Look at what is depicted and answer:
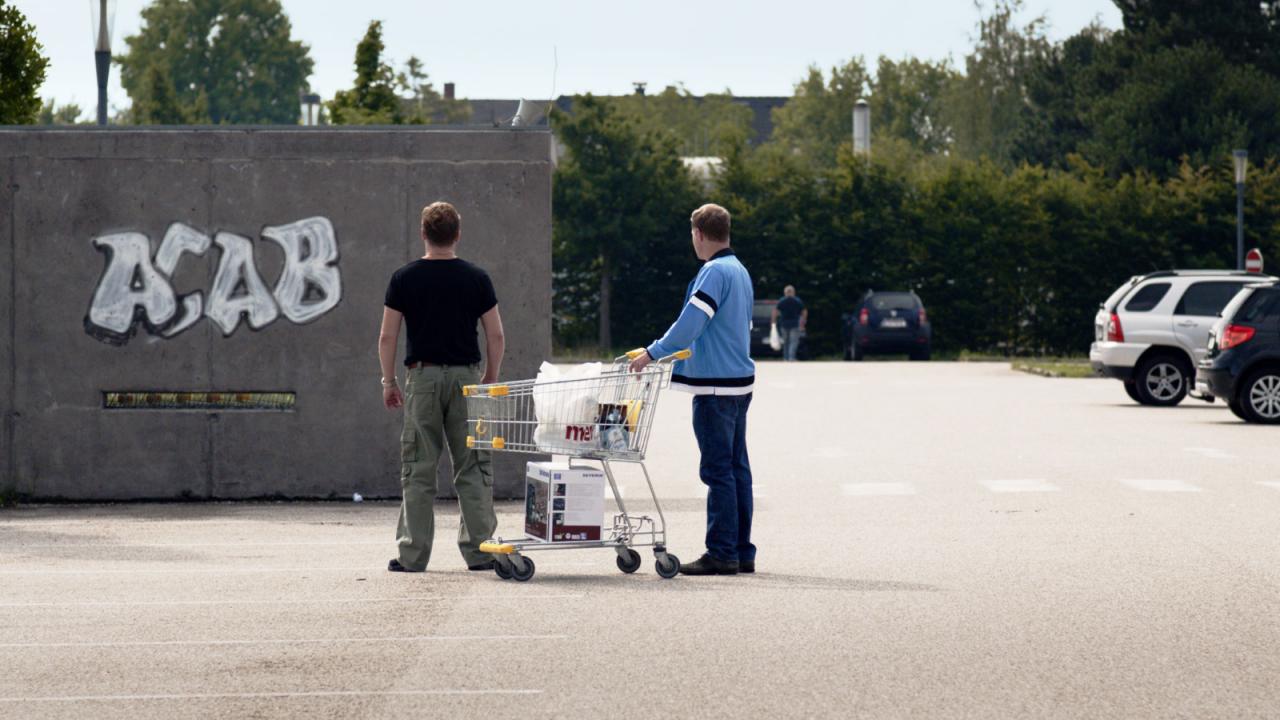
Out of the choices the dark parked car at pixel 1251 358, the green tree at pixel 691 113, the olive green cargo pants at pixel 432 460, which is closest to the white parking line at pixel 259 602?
the olive green cargo pants at pixel 432 460

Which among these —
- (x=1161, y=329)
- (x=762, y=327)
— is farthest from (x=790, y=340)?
(x=1161, y=329)

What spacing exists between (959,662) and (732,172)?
1551 inches

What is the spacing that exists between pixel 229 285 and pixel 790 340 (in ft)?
93.7

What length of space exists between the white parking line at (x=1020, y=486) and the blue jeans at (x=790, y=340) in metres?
26.4

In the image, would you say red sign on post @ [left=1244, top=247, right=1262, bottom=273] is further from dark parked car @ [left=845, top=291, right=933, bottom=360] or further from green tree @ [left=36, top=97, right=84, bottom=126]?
green tree @ [left=36, top=97, right=84, bottom=126]

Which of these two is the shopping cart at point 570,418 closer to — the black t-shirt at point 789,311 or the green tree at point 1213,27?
the black t-shirt at point 789,311

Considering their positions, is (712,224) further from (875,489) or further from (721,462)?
(875,489)

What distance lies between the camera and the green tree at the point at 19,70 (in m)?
17.5

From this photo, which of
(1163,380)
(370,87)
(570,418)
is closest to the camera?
(570,418)

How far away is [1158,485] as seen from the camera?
47.4 ft

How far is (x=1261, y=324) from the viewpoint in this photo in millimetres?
21438

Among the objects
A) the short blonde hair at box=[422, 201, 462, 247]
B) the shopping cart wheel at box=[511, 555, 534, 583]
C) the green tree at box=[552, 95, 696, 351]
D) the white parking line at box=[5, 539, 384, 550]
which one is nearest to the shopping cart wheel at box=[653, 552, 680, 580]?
the shopping cart wheel at box=[511, 555, 534, 583]

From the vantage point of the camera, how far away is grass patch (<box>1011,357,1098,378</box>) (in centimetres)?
3391

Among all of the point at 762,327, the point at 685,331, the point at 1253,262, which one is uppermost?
the point at 1253,262
